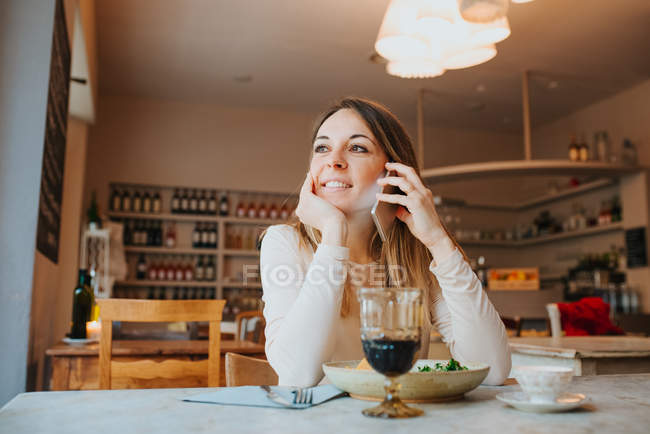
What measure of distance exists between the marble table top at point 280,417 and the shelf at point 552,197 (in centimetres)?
546

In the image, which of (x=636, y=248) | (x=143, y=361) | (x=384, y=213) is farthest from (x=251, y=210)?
(x=384, y=213)

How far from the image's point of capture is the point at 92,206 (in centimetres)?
546

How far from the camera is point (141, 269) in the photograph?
595 cm

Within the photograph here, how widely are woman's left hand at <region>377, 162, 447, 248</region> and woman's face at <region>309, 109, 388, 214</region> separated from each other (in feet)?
0.41

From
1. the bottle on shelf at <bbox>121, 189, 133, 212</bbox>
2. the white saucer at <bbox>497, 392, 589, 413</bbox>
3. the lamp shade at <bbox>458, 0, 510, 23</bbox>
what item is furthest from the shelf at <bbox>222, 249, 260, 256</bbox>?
the white saucer at <bbox>497, 392, 589, 413</bbox>

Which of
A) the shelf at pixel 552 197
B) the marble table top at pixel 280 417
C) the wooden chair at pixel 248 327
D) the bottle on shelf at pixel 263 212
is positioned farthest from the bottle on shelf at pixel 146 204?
the marble table top at pixel 280 417

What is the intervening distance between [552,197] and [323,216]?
19.1ft

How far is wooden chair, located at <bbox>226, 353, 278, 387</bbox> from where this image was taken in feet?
3.82

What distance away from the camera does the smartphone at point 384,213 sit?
4.32ft

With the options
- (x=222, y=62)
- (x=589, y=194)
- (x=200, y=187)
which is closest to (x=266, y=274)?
(x=222, y=62)

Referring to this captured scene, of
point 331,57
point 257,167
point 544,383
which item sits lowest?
point 544,383

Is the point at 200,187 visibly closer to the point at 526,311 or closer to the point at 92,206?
the point at 92,206

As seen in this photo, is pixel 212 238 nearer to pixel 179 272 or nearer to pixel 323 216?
pixel 179 272

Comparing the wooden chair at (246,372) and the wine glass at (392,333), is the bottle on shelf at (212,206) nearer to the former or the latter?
the wooden chair at (246,372)
